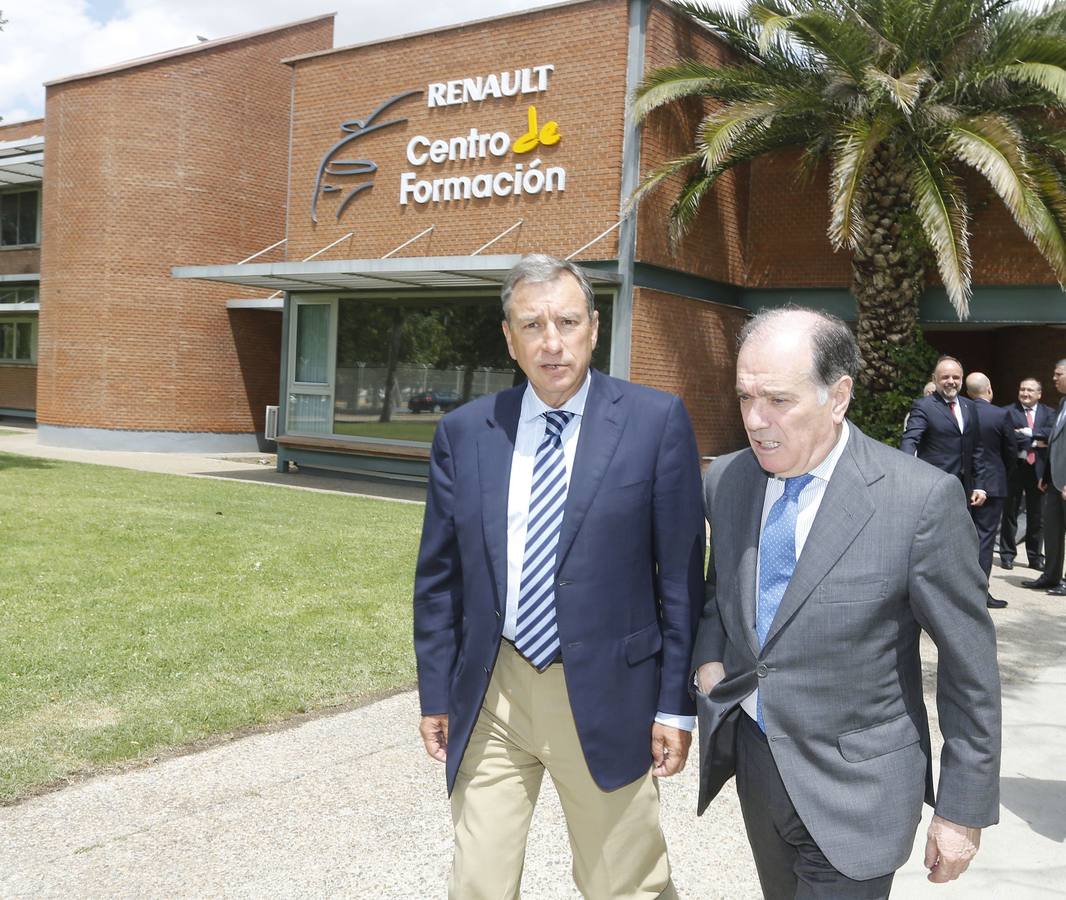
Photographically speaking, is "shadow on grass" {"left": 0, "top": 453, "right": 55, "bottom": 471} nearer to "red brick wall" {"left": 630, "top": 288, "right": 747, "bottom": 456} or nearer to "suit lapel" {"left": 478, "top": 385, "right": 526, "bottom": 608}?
"red brick wall" {"left": 630, "top": 288, "right": 747, "bottom": 456}

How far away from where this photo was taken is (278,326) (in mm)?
26188

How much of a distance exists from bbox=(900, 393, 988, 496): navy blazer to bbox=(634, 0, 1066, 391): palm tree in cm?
429

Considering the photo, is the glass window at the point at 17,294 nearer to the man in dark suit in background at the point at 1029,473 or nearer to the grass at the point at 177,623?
the grass at the point at 177,623

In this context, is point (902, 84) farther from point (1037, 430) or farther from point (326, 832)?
point (326, 832)

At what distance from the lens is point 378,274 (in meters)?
16.3

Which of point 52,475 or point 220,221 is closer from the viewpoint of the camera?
point 52,475

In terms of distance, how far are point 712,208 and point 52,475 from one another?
11.5 metres

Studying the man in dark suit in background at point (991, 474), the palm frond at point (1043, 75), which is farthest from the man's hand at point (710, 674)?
the palm frond at point (1043, 75)

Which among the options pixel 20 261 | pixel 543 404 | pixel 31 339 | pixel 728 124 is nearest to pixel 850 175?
pixel 728 124

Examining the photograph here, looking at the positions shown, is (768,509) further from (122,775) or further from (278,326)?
(278,326)

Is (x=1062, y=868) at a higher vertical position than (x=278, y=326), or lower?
lower

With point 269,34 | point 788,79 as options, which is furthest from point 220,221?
point 788,79

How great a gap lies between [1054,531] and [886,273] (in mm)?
5787

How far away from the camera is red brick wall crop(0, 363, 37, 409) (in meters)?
31.8
